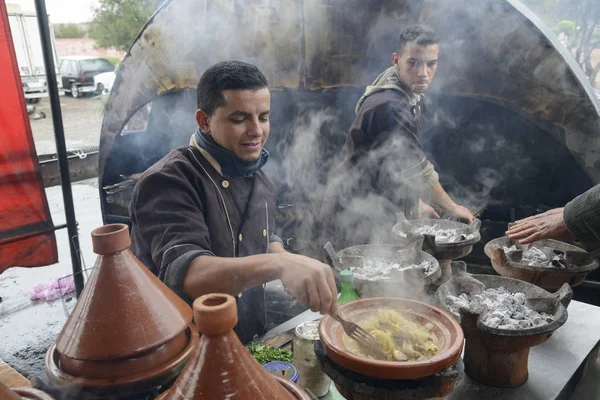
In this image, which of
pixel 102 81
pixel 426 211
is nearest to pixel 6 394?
pixel 426 211

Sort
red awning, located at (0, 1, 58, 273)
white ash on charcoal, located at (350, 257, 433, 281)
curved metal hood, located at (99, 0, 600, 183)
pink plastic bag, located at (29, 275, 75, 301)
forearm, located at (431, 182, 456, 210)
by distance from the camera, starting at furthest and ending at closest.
Result: pink plastic bag, located at (29, 275, 75, 301) → curved metal hood, located at (99, 0, 600, 183) → forearm, located at (431, 182, 456, 210) → red awning, located at (0, 1, 58, 273) → white ash on charcoal, located at (350, 257, 433, 281)

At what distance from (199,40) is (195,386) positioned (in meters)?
6.45

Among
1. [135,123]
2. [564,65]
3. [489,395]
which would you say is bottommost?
[135,123]

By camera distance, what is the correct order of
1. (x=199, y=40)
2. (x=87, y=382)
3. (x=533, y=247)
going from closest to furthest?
(x=87, y=382) < (x=533, y=247) < (x=199, y=40)

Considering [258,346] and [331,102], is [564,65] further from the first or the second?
[258,346]

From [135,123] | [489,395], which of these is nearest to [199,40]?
[135,123]

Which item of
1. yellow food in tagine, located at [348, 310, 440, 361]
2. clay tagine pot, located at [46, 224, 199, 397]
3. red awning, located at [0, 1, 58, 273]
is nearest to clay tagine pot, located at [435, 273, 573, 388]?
yellow food in tagine, located at [348, 310, 440, 361]

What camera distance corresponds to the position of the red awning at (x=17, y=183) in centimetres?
418

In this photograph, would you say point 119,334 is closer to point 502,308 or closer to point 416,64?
point 502,308

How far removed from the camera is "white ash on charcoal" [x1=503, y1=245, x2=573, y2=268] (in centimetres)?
306

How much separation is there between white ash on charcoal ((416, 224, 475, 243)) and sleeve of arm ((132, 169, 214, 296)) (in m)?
1.90

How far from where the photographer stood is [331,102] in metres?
6.85

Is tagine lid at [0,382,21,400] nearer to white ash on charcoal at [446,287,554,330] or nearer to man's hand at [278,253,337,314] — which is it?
man's hand at [278,253,337,314]

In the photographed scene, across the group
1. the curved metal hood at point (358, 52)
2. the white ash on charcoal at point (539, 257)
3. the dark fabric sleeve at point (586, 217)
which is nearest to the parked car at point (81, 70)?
the curved metal hood at point (358, 52)
